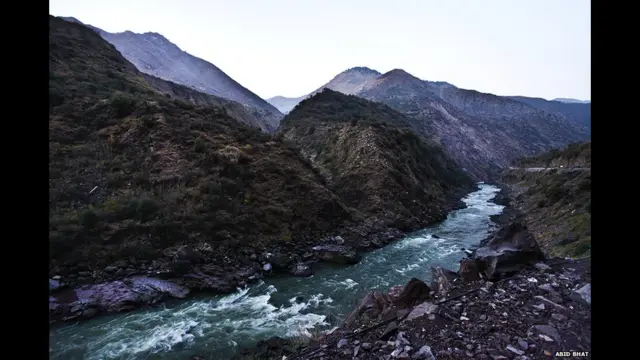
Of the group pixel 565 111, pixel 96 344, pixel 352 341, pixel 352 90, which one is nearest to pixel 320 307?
pixel 352 341

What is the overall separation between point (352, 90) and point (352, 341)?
125 meters

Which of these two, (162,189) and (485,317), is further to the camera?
(162,189)

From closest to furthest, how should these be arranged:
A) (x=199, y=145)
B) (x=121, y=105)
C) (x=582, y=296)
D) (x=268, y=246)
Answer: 1. (x=582, y=296)
2. (x=268, y=246)
3. (x=199, y=145)
4. (x=121, y=105)

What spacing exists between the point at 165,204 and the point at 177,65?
100m

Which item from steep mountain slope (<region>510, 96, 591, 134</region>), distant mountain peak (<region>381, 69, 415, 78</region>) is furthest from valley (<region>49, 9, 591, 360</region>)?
steep mountain slope (<region>510, 96, 591, 134</region>)

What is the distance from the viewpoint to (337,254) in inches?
542

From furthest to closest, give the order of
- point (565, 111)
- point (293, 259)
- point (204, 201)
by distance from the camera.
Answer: point (565, 111) → point (204, 201) → point (293, 259)

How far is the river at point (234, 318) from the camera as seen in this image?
7.09 m

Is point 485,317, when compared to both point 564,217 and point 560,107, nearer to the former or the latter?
point 564,217

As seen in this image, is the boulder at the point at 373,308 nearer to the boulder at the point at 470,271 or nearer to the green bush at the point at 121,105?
the boulder at the point at 470,271

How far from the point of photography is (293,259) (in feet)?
42.8

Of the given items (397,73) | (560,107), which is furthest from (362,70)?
(560,107)
